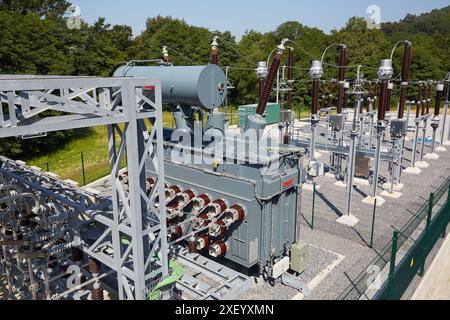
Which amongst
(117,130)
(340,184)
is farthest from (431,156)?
(117,130)

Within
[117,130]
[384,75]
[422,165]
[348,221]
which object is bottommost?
[348,221]

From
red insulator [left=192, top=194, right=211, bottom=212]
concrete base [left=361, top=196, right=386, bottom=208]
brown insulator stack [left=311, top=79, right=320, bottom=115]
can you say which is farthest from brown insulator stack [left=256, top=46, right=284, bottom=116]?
concrete base [left=361, top=196, right=386, bottom=208]

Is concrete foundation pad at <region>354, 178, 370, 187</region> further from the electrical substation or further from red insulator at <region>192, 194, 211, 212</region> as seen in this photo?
red insulator at <region>192, 194, 211, 212</region>

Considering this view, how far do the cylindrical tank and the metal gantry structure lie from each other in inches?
115

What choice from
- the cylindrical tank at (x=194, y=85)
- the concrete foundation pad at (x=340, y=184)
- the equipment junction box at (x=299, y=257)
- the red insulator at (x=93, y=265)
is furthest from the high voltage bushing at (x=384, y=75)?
the red insulator at (x=93, y=265)

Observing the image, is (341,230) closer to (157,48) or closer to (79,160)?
(79,160)

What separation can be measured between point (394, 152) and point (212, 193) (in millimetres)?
12028

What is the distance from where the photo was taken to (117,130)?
7.68 metres

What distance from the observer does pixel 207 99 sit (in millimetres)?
11383

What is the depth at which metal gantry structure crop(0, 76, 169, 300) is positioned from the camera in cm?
572

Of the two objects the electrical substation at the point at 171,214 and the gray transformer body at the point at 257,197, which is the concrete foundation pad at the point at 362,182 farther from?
the gray transformer body at the point at 257,197

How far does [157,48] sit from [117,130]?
4929 centimetres
